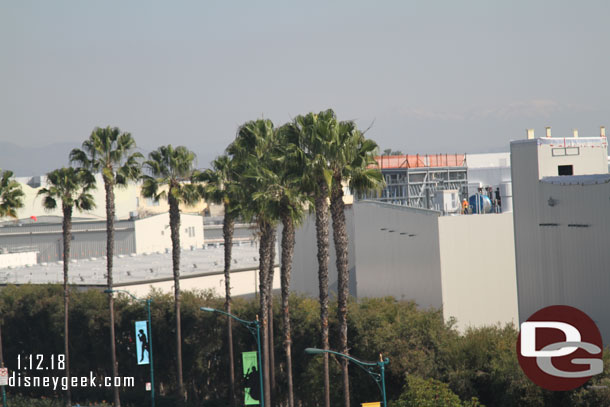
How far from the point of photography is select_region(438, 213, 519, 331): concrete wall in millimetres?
49031

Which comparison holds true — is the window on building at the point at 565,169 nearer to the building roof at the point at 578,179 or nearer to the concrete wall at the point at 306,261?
the building roof at the point at 578,179

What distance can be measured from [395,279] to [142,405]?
20542 millimetres

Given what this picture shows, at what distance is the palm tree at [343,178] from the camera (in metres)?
33.9

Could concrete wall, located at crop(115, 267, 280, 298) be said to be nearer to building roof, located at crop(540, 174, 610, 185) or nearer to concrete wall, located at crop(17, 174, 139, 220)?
building roof, located at crop(540, 174, 610, 185)

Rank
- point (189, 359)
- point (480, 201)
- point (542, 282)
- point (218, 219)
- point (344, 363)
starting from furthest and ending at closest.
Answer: point (218, 219)
point (189, 359)
point (480, 201)
point (542, 282)
point (344, 363)

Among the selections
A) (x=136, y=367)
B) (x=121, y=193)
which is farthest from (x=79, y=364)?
(x=121, y=193)

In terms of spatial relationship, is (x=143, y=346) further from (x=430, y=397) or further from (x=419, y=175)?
(x=430, y=397)

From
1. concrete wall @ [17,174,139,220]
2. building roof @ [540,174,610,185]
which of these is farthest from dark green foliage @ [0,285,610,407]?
concrete wall @ [17,174,139,220]

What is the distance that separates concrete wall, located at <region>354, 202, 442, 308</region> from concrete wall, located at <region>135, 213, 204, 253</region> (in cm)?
4456

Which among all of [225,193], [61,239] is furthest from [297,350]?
[61,239]

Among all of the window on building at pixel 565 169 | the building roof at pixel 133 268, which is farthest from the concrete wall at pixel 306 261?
the window on building at pixel 565 169

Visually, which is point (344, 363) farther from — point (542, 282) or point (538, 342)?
point (542, 282)

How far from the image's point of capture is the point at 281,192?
38.8 m

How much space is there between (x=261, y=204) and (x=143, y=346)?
21.9m
